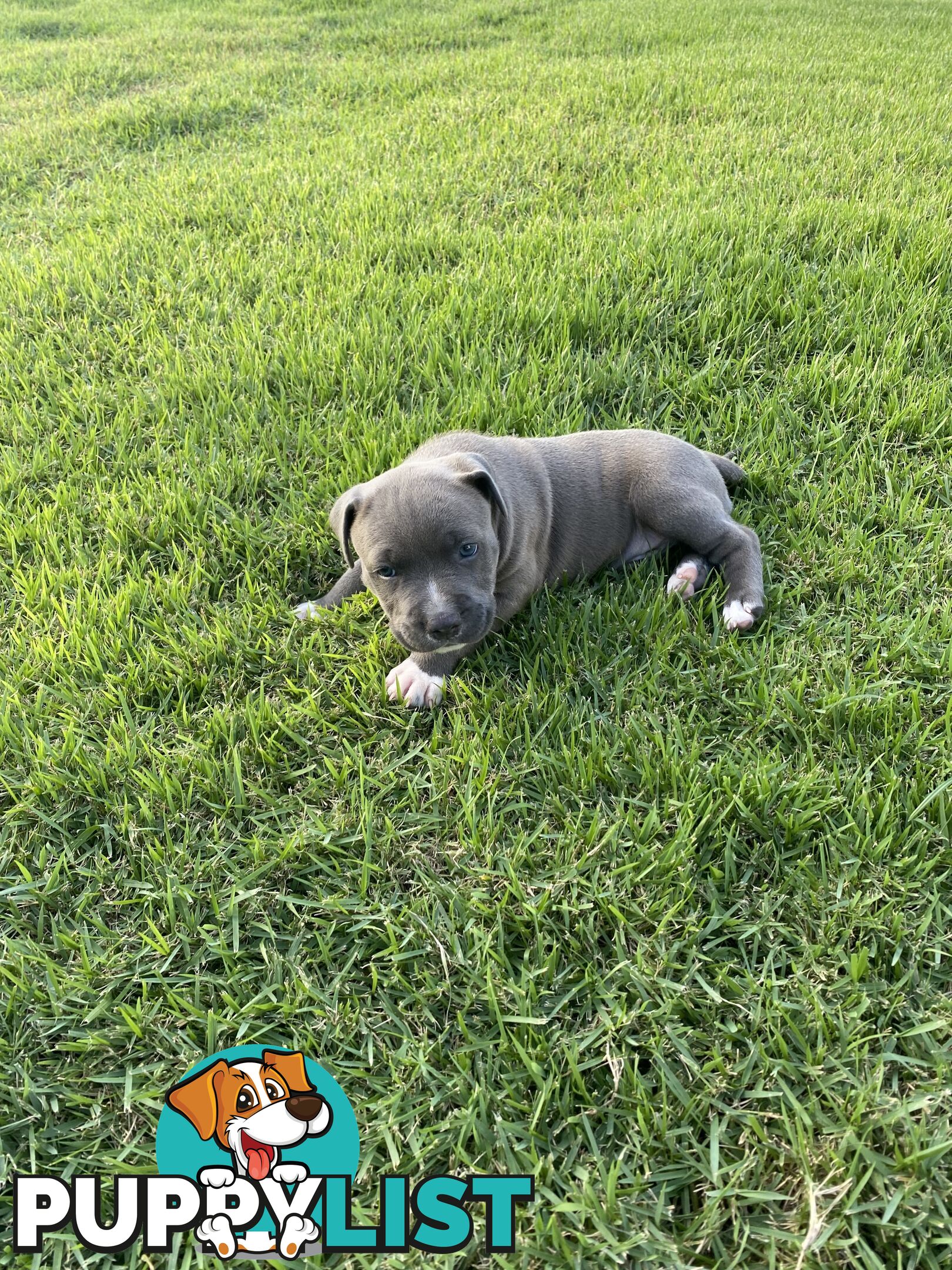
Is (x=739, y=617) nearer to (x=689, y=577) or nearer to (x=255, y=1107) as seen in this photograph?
(x=689, y=577)

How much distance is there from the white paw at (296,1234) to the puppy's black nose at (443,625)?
1.70 metres

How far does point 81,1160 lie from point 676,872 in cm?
172

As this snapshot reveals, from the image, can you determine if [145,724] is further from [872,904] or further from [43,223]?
[43,223]

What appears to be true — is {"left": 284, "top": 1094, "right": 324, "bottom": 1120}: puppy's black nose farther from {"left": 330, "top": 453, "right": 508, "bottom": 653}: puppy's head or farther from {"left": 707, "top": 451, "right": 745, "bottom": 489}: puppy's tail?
{"left": 707, "top": 451, "right": 745, "bottom": 489}: puppy's tail

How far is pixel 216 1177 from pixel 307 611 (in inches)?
81.5

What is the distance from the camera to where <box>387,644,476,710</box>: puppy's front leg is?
3.15m

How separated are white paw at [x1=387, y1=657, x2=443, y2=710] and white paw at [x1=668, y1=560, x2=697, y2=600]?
3.52 feet

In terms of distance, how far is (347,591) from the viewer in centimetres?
360

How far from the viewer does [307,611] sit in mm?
3551

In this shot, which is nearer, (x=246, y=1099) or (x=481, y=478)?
(x=246, y=1099)

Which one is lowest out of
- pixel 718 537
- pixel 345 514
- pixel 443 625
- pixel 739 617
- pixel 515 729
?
pixel 515 729

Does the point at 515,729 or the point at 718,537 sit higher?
the point at 718,537

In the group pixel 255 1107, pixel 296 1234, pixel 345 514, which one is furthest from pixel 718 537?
pixel 296 1234

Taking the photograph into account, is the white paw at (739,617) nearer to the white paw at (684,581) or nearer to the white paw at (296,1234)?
the white paw at (684,581)
